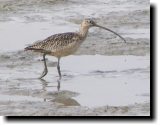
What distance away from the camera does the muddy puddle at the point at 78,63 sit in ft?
34.1

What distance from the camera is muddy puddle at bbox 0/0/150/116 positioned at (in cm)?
1039

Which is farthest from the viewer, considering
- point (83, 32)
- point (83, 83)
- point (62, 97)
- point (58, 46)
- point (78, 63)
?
Result: point (78, 63)

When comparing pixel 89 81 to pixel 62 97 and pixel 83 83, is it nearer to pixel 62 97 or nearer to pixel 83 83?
pixel 83 83

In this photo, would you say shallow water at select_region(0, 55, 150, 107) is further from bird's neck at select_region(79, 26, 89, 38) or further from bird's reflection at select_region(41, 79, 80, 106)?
bird's neck at select_region(79, 26, 89, 38)

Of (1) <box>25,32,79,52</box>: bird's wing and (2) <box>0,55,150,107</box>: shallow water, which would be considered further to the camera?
(1) <box>25,32,79,52</box>: bird's wing

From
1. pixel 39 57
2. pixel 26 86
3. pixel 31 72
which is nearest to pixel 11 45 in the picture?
pixel 39 57

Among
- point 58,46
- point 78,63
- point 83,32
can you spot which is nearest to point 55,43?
point 58,46

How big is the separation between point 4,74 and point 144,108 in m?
3.50

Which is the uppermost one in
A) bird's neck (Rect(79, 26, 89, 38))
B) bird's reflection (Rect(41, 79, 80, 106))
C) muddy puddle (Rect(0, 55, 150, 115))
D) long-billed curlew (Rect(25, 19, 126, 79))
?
bird's neck (Rect(79, 26, 89, 38))

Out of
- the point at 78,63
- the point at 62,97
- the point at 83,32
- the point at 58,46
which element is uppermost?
the point at 83,32

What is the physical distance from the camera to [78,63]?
13539 mm

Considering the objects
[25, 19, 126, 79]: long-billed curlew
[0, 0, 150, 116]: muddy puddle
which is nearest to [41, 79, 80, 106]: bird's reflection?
[0, 0, 150, 116]: muddy puddle

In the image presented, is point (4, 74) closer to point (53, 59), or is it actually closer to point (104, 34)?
point (53, 59)

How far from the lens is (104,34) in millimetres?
16219
